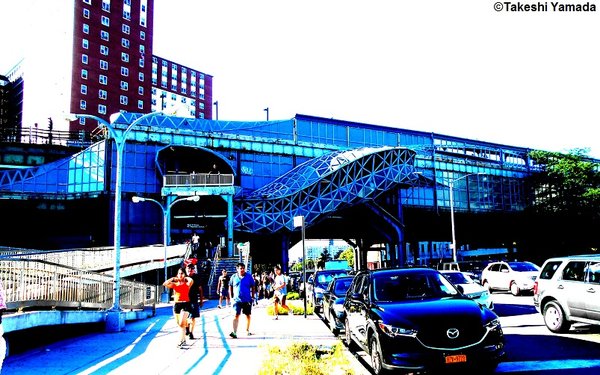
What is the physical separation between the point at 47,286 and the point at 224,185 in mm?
35829

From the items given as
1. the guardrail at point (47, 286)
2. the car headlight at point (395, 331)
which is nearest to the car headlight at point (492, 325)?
the car headlight at point (395, 331)

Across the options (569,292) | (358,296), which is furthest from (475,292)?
(358,296)

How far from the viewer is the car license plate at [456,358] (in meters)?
6.90

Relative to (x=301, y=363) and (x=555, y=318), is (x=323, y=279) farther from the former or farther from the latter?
(x=301, y=363)

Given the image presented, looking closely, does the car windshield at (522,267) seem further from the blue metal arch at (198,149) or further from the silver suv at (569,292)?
the blue metal arch at (198,149)

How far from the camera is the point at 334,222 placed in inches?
2635

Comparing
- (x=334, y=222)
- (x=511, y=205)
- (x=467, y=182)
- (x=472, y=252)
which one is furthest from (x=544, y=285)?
(x=472, y=252)

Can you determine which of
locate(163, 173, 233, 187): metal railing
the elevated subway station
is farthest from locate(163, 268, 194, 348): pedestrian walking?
locate(163, 173, 233, 187): metal railing

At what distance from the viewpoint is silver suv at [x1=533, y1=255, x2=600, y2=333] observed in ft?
33.5

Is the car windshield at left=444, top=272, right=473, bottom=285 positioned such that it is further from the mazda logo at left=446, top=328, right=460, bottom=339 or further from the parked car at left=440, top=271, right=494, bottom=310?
the mazda logo at left=446, top=328, right=460, bottom=339

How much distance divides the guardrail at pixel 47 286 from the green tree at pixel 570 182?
6763 cm

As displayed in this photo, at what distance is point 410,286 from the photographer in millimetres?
9094

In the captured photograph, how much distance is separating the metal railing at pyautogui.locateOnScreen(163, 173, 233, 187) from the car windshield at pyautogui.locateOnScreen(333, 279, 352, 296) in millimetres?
32969

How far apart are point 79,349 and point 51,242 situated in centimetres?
4668
